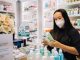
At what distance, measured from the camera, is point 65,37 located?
232 centimetres

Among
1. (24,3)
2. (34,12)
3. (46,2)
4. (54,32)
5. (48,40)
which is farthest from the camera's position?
(24,3)

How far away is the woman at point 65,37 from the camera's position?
7.00ft

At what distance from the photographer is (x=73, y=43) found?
2211 mm

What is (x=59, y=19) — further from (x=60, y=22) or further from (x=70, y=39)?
(x=70, y=39)

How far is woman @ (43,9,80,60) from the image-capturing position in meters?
2.13

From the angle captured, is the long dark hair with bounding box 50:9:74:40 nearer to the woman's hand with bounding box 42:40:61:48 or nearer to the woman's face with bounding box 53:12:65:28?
the woman's face with bounding box 53:12:65:28

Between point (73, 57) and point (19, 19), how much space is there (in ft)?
10.8

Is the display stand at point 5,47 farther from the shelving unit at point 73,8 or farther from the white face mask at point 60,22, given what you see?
the shelving unit at point 73,8

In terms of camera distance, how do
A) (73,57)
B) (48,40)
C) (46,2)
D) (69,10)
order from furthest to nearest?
(46,2) → (69,10) → (73,57) → (48,40)

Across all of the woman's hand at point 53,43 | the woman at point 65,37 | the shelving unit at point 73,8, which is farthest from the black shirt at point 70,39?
the shelving unit at point 73,8

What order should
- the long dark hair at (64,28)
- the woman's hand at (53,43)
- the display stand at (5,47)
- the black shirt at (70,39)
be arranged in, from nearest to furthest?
the display stand at (5,47)
the woman's hand at (53,43)
the black shirt at (70,39)
the long dark hair at (64,28)

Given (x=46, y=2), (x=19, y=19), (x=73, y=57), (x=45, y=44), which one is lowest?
(x=73, y=57)

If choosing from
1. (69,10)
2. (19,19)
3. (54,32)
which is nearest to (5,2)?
(19,19)

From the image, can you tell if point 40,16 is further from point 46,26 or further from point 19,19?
A: point 19,19
